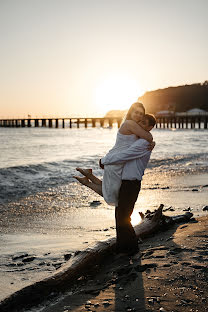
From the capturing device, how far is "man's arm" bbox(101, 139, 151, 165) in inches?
161

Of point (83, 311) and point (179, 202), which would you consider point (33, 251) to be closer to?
point (83, 311)

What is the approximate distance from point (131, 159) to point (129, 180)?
241 mm

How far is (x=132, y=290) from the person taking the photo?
131 inches

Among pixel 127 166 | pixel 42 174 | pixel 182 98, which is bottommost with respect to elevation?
pixel 42 174

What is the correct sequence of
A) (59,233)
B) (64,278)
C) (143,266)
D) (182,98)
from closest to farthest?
(64,278) < (143,266) < (59,233) < (182,98)

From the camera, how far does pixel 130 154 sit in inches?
A: 162

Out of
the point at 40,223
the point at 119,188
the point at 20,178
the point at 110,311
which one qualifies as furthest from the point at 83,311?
the point at 20,178

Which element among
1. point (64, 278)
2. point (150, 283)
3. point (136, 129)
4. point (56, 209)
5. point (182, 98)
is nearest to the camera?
point (150, 283)

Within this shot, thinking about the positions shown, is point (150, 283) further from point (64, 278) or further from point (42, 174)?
point (42, 174)

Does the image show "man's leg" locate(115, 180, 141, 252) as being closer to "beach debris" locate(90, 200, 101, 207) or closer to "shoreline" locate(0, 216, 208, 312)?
"shoreline" locate(0, 216, 208, 312)

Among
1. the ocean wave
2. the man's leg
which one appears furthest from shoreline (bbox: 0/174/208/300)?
the ocean wave

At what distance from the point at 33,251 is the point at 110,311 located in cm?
206

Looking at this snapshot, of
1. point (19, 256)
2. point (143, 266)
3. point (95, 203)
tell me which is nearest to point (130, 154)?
point (143, 266)

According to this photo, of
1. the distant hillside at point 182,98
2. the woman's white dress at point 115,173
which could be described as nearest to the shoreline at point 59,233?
the woman's white dress at point 115,173
